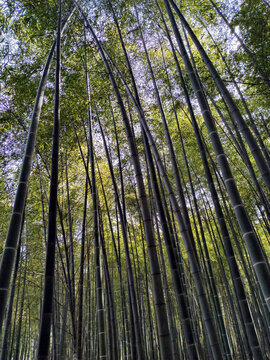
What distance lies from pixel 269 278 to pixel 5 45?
16.6 ft

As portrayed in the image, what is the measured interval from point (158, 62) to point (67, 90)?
2.57m

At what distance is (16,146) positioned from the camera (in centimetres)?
512

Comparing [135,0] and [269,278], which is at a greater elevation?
[135,0]

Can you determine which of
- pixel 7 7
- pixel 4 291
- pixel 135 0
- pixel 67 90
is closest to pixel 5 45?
pixel 7 7

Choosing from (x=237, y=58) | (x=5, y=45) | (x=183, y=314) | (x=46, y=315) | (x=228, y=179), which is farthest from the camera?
(x=237, y=58)

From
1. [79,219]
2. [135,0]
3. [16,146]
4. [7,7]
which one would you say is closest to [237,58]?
[135,0]

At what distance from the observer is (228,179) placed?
1915mm

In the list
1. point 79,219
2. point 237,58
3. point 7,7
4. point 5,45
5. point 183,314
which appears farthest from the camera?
point 79,219

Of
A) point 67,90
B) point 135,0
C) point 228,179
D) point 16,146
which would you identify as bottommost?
point 228,179

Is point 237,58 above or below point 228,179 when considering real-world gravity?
above

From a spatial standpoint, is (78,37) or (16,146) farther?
(16,146)

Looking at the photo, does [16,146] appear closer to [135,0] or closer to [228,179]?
[135,0]

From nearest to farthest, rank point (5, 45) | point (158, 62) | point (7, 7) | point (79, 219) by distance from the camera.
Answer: point (7, 7)
point (5, 45)
point (158, 62)
point (79, 219)

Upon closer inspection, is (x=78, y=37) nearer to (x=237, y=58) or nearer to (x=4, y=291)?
(x=237, y=58)
